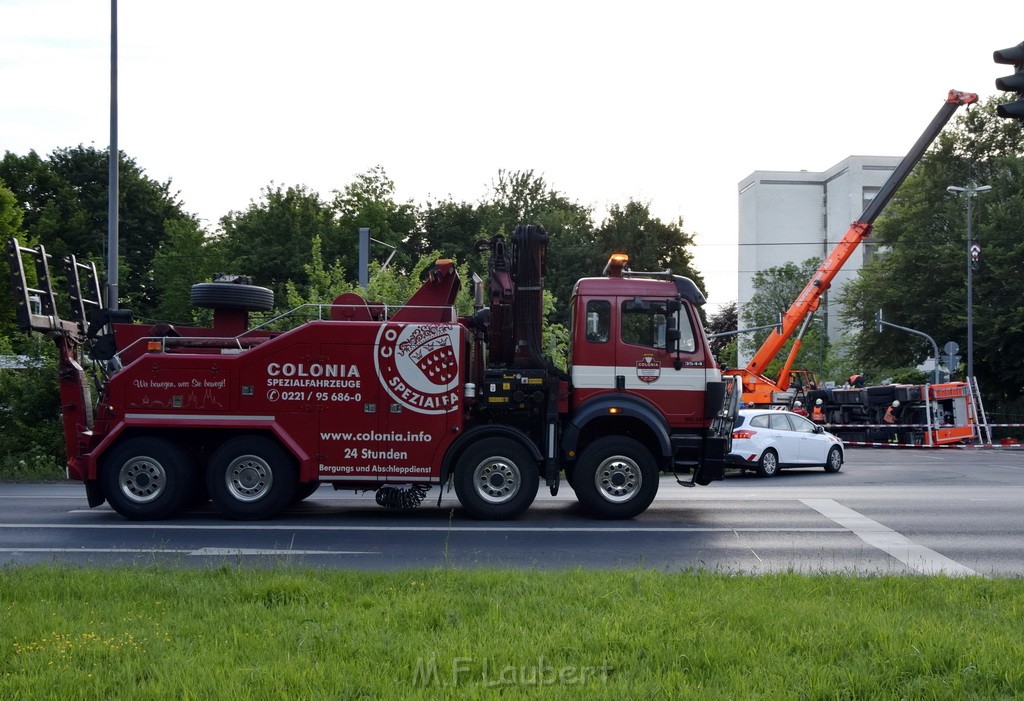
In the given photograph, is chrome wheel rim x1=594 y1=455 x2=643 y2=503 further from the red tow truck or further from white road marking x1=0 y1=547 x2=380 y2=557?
white road marking x1=0 y1=547 x2=380 y2=557

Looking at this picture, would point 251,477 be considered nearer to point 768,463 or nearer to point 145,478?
point 145,478

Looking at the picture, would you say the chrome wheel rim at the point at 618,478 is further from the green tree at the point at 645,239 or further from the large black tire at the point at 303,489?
the green tree at the point at 645,239

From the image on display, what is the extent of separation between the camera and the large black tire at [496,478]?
498 inches

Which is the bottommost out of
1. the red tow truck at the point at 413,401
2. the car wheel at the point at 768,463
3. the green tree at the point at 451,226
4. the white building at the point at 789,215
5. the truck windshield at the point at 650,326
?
the car wheel at the point at 768,463

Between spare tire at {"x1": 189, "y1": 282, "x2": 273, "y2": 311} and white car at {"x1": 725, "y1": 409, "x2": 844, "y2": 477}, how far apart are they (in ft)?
38.1

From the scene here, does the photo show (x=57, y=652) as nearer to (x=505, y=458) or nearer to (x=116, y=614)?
Answer: (x=116, y=614)

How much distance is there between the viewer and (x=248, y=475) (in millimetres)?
12781

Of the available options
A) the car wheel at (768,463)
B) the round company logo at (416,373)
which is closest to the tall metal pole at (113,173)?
the round company logo at (416,373)

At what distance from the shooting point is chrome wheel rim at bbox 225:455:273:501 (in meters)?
12.8

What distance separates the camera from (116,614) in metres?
6.74

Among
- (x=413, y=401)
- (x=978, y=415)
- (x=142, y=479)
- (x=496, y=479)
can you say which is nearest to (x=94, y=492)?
(x=142, y=479)

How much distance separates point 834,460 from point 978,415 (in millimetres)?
18557

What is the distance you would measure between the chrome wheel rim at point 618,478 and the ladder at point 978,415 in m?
26.2

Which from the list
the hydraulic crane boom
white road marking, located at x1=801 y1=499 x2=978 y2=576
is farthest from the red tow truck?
the hydraulic crane boom
